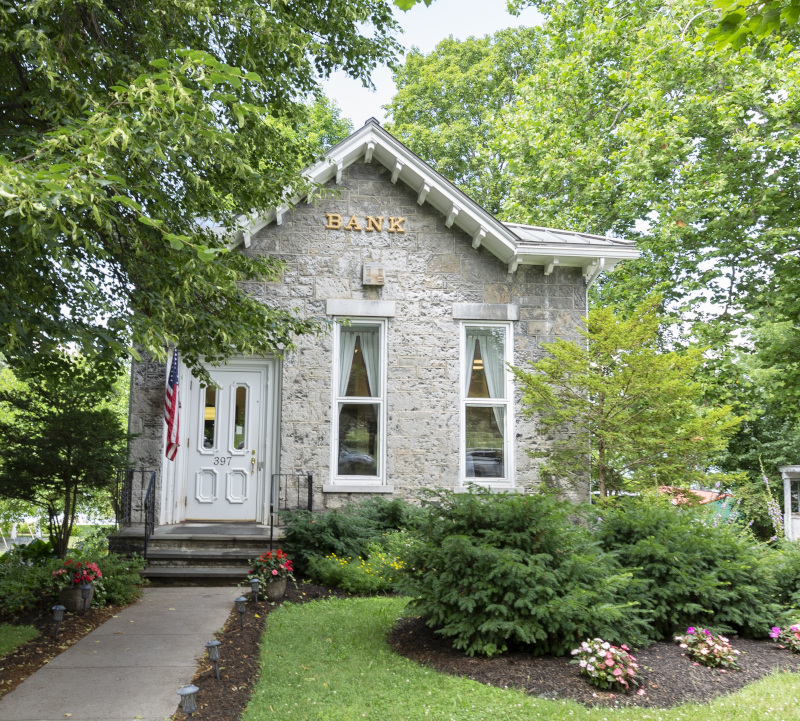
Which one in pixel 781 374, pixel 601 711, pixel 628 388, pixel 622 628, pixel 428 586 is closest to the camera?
pixel 601 711

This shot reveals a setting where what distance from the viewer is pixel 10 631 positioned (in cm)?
597

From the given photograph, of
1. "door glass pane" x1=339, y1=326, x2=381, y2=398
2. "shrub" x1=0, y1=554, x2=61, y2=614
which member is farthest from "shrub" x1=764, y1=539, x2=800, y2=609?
"shrub" x1=0, y1=554, x2=61, y2=614

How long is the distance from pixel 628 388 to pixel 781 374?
6.88 metres

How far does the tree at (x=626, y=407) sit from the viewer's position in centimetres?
855

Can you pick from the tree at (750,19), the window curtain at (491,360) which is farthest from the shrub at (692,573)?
the tree at (750,19)

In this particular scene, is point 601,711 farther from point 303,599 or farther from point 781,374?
point 781,374

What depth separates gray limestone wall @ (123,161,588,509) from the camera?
959 centimetres

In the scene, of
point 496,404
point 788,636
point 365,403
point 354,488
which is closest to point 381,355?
point 365,403

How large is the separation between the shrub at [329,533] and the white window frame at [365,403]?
74cm

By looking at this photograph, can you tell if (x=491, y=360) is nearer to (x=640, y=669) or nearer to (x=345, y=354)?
(x=345, y=354)

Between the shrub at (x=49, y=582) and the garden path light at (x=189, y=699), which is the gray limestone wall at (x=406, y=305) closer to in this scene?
the shrub at (x=49, y=582)

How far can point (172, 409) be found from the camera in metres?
8.98

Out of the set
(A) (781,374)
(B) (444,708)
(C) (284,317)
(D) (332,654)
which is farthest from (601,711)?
(A) (781,374)

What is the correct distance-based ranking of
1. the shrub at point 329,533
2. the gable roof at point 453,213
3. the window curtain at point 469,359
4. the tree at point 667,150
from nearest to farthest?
the shrub at point 329,533 → the gable roof at point 453,213 → the window curtain at point 469,359 → the tree at point 667,150
